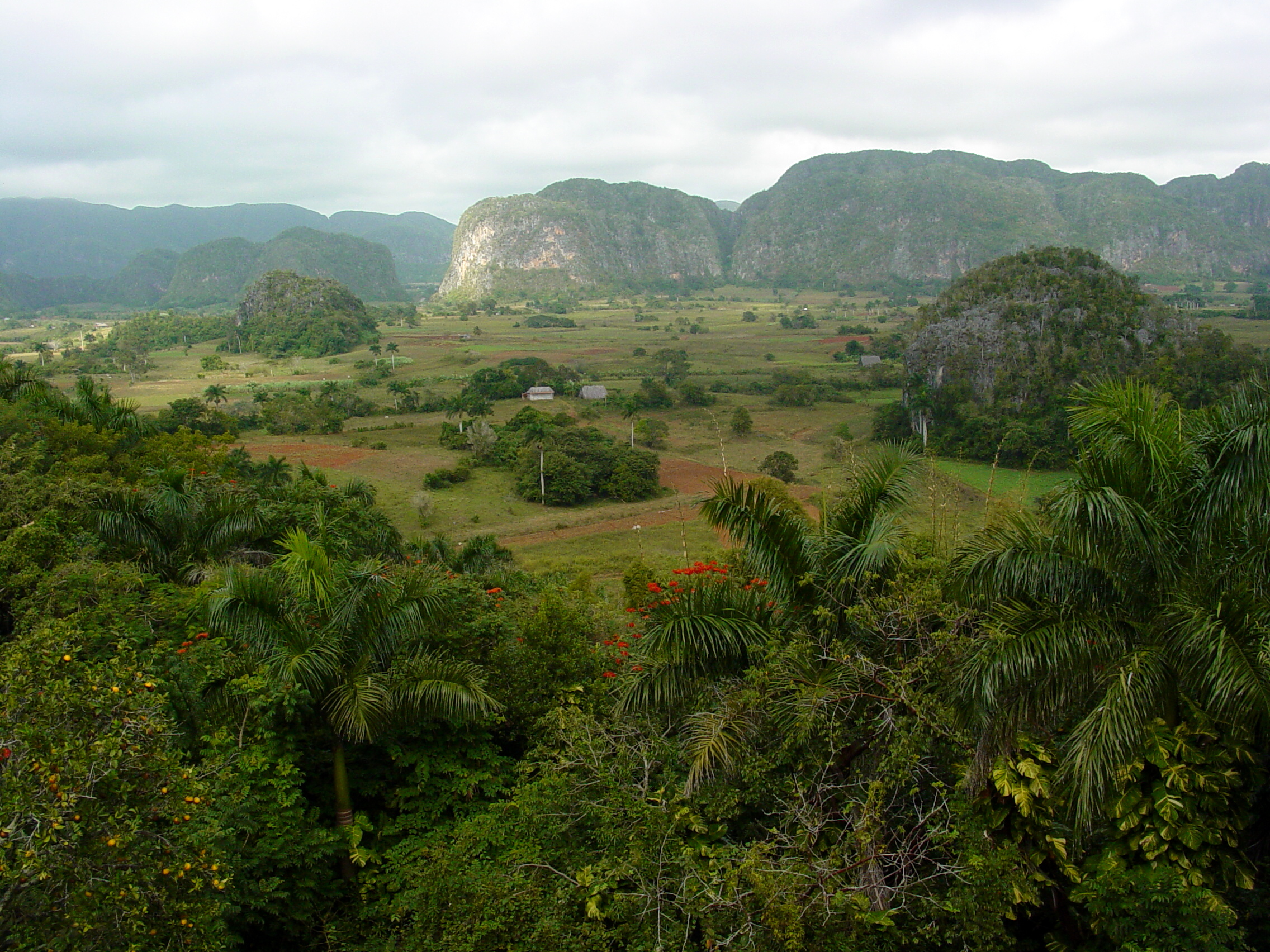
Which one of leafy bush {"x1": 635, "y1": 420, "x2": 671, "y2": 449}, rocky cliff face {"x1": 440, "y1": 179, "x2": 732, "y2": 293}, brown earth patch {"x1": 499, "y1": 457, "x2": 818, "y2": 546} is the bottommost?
brown earth patch {"x1": 499, "y1": 457, "x2": 818, "y2": 546}

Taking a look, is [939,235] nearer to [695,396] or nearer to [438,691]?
[695,396]

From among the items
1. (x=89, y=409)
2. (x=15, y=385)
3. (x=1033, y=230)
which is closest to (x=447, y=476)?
(x=89, y=409)

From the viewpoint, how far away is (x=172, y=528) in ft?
36.1

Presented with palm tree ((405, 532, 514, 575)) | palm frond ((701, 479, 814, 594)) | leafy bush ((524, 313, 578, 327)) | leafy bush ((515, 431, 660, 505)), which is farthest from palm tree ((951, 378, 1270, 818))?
leafy bush ((524, 313, 578, 327))

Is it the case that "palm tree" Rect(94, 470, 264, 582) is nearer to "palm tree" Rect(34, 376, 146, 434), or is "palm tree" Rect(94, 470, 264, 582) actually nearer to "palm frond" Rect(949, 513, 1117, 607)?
"palm tree" Rect(34, 376, 146, 434)

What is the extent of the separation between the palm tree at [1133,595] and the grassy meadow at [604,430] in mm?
1682

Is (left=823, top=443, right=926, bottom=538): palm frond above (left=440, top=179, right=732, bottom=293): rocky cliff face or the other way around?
the other way around

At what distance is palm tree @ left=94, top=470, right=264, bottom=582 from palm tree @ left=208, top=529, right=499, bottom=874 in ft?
14.2

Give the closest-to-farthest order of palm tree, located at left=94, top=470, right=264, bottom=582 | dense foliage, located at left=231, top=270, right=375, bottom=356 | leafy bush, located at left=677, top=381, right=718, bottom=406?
palm tree, located at left=94, top=470, right=264, bottom=582 → leafy bush, located at left=677, top=381, right=718, bottom=406 → dense foliage, located at left=231, top=270, right=375, bottom=356

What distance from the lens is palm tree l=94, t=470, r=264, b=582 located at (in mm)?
10789

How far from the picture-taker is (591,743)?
6305 millimetres

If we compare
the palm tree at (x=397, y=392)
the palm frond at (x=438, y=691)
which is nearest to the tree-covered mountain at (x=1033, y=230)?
the palm tree at (x=397, y=392)

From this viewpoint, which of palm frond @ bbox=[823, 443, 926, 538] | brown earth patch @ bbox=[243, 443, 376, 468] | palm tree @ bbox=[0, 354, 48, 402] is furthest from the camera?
brown earth patch @ bbox=[243, 443, 376, 468]

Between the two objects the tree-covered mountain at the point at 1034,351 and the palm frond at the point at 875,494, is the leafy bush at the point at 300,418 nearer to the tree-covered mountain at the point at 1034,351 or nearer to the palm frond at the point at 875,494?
the tree-covered mountain at the point at 1034,351
